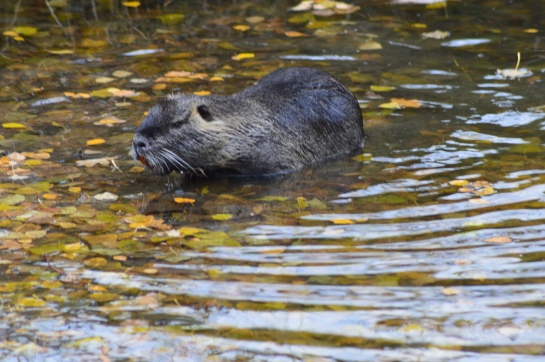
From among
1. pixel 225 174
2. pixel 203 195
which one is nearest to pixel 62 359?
pixel 203 195

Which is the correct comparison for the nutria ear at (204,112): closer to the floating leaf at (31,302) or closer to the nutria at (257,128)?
the nutria at (257,128)

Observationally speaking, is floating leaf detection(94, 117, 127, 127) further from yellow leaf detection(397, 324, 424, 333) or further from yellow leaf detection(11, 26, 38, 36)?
yellow leaf detection(397, 324, 424, 333)

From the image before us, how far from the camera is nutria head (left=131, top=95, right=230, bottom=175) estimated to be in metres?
7.57

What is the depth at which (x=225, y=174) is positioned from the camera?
8.11 m

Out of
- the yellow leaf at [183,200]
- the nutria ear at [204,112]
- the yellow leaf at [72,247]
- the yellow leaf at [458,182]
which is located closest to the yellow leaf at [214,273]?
the yellow leaf at [72,247]

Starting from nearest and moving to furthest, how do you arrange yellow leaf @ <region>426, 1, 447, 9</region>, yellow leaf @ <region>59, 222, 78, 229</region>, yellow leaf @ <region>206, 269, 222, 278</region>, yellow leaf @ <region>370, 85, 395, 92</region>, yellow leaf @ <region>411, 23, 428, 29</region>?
1. yellow leaf @ <region>206, 269, 222, 278</region>
2. yellow leaf @ <region>59, 222, 78, 229</region>
3. yellow leaf @ <region>370, 85, 395, 92</region>
4. yellow leaf @ <region>411, 23, 428, 29</region>
5. yellow leaf @ <region>426, 1, 447, 9</region>

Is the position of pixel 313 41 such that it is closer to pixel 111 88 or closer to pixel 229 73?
pixel 229 73

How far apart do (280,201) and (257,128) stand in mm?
1039

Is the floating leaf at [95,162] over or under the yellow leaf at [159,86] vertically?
under

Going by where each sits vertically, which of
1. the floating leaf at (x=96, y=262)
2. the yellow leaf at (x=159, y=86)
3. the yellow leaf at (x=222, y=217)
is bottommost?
the yellow leaf at (x=222, y=217)

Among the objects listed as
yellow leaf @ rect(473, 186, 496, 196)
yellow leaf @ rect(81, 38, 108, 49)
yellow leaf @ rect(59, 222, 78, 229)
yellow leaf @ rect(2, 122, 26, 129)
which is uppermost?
yellow leaf @ rect(81, 38, 108, 49)

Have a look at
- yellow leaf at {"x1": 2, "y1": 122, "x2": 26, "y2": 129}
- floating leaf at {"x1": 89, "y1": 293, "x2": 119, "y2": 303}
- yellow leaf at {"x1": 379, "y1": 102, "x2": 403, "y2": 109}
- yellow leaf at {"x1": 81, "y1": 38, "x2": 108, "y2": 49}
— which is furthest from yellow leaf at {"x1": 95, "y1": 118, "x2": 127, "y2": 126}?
floating leaf at {"x1": 89, "y1": 293, "x2": 119, "y2": 303}

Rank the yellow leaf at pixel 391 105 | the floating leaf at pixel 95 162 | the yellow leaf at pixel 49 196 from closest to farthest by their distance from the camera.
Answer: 1. the yellow leaf at pixel 49 196
2. the floating leaf at pixel 95 162
3. the yellow leaf at pixel 391 105

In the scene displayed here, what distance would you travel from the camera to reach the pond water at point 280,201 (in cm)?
513
